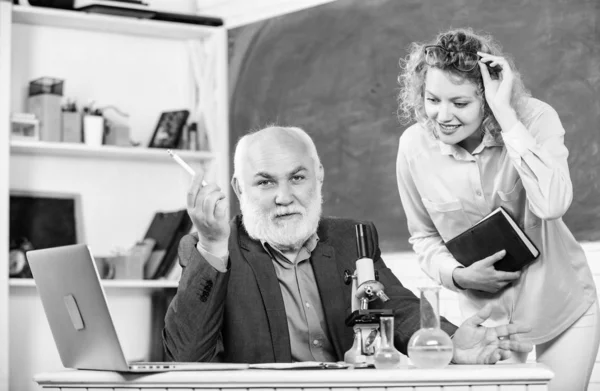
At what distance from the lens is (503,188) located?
280 cm

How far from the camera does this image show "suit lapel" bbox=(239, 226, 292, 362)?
2.45 metres

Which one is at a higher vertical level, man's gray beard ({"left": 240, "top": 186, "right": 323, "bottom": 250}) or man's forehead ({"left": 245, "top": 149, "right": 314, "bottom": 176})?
man's forehead ({"left": 245, "top": 149, "right": 314, "bottom": 176})

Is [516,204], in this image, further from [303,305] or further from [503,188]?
[303,305]

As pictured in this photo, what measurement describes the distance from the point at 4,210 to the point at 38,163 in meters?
0.42

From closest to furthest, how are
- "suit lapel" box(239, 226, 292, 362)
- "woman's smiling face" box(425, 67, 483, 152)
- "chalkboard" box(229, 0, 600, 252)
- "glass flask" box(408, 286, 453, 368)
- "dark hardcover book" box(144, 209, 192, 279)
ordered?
"glass flask" box(408, 286, 453, 368) → "suit lapel" box(239, 226, 292, 362) → "woman's smiling face" box(425, 67, 483, 152) → "chalkboard" box(229, 0, 600, 252) → "dark hardcover book" box(144, 209, 192, 279)

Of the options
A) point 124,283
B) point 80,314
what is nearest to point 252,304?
point 80,314

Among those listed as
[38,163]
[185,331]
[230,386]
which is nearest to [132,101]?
[38,163]

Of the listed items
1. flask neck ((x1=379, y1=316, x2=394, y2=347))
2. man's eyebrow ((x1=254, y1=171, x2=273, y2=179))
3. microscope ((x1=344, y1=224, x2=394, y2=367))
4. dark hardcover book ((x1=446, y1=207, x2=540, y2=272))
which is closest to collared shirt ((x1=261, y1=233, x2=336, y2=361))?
man's eyebrow ((x1=254, y1=171, x2=273, y2=179))

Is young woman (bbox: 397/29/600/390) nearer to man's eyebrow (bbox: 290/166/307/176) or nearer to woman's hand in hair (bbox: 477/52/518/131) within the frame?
woman's hand in hair (bbox: 477/52/518/131)

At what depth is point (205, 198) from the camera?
82.3 inches

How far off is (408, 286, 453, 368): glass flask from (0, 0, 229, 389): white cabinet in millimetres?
2856

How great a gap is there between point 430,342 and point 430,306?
0.08 m

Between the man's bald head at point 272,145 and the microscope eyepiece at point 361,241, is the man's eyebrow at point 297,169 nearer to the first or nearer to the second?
the man's bald head at point 272,145

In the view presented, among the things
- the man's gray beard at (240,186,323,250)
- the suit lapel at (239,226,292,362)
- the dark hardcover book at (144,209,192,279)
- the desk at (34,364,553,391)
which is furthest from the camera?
the dark hardcover book at (144,209,192,279)
